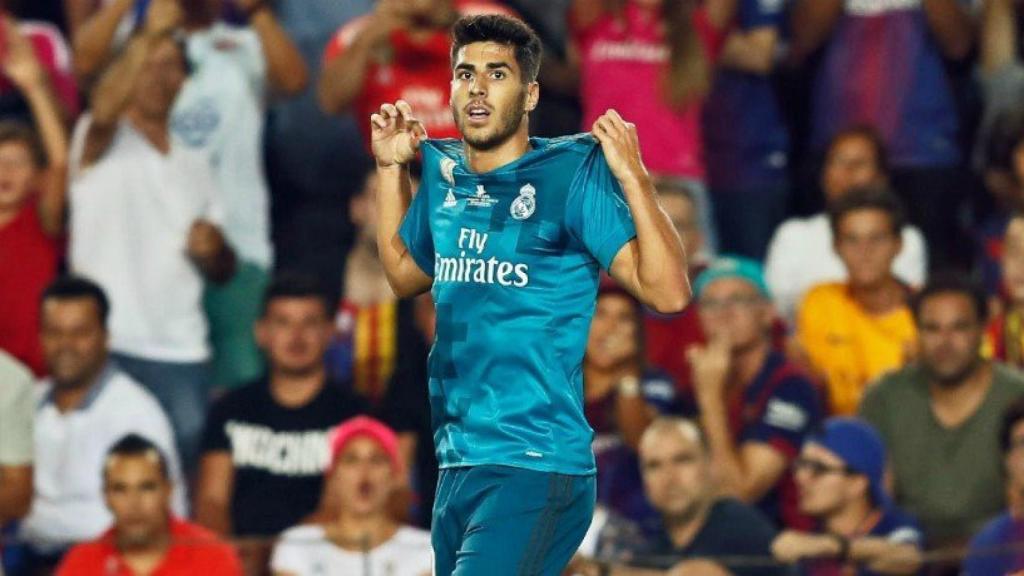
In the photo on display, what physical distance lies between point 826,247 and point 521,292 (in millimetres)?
5075

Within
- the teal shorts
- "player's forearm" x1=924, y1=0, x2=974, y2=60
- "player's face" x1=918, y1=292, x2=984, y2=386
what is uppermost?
"player's forearm" x1=924, y1=0, x2=974, y2=60

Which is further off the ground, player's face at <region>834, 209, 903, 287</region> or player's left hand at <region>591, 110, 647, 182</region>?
player's left hand at <region>591, 110, 647, 182</region>

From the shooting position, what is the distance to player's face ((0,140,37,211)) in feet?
32.4

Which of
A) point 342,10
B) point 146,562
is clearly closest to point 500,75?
point 146,562

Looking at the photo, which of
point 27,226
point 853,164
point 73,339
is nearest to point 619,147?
point 73,339

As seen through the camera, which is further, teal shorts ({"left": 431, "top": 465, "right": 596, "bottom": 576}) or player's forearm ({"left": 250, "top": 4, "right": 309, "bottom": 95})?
player's forearm ({"left": 250, "top": 4, "right": 309, "bottom": 95})

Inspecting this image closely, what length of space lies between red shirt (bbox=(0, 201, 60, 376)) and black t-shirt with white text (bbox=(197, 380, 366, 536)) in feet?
3.69

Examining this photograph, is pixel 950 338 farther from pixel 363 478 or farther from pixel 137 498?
pixel 137 498

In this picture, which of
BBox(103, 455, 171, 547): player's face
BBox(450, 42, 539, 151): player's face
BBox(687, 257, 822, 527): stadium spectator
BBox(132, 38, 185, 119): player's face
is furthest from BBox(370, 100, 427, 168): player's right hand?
BBox(132, 38, 185, 119): player's face

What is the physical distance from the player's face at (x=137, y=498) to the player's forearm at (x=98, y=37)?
8.13 feet

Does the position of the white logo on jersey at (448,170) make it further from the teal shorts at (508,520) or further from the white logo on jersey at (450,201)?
the teal shorts at (508,520)

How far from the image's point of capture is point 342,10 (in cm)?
1096

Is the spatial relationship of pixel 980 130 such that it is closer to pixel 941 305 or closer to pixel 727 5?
pixel 727 5

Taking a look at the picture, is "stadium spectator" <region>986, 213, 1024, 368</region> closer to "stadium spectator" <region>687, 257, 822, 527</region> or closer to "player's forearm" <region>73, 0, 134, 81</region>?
"stadium spectator" <region>687, 257, 822, 527</region>
